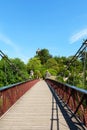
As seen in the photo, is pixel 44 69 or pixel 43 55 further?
pixel 43 55

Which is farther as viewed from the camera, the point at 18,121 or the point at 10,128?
the point at 18,121

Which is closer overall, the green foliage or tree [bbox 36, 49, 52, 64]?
the green foliage

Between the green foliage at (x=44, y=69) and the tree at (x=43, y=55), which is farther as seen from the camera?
the tree at (x=43, y=55)

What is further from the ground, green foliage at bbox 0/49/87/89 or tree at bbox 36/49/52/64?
tree at bbox 36/49/52/64

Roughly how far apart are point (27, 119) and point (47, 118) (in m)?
0.56

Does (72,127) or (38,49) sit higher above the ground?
(38,49)

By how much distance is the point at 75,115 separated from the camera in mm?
8852

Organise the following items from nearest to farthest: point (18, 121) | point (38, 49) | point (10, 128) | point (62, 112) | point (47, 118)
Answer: point (10, 128)
point (18, 121)
point (47, 118)
point (62, 112)
point (38, 49)

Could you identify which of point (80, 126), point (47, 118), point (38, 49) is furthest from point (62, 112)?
point (38, 49)

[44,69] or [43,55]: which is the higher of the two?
[43,55]

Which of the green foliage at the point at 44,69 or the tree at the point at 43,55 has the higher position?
the tree at the point at 43,55

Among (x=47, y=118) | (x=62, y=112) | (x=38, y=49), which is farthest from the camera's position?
(x=38, y=49)

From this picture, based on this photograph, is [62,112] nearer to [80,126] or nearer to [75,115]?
[75,115]

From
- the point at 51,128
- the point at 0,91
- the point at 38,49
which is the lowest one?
the point at 51,128
